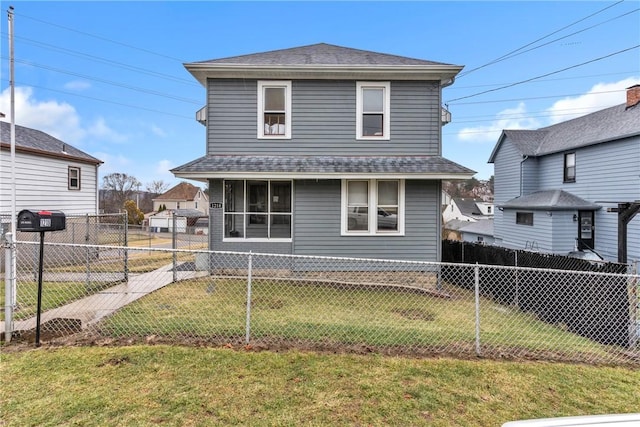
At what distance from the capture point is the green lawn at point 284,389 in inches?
111

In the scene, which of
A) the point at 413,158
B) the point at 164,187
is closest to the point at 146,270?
the point at 413,158

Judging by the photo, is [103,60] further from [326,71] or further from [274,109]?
[326,71]

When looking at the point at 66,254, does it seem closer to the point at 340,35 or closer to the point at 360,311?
the point at 360,311

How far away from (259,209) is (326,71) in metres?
4.33

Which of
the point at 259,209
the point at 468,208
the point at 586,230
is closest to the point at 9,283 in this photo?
the point at 259,209

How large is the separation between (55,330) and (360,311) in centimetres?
486

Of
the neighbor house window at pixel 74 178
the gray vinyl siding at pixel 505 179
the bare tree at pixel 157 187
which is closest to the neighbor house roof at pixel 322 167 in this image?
the neighbor house window at pixel 74 178

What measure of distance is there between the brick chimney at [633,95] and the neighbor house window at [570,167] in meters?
2.94

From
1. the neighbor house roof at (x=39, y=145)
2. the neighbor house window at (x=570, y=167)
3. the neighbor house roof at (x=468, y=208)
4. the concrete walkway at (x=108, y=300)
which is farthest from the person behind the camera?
the neighbor house roof at (x=468, y=208)

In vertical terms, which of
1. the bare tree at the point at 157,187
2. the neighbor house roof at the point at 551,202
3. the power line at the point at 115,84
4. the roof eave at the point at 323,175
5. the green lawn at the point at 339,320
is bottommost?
the green lawn at the point at 339,320

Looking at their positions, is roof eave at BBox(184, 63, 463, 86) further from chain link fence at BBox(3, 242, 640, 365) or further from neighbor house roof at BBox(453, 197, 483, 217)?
neighbor house roof at BBox(453, 197, 483, 217)

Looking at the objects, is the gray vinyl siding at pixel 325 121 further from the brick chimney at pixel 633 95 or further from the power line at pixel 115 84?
the brick chimney at pixel 633 95

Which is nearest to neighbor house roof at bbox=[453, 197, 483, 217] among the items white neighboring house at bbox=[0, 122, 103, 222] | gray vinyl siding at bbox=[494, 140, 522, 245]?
gray vinyl siding at bbox=[494, 140, 522, 245]

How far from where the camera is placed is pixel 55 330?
4523 mm
